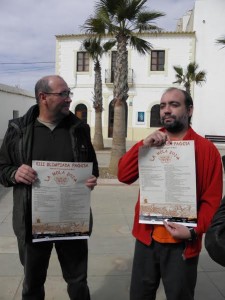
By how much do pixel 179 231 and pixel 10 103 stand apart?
31.9m

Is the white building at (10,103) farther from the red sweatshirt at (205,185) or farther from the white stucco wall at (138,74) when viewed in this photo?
the red sweatshirt at (205,185)

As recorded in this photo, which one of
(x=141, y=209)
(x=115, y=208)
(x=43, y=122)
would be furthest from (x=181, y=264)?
(x=115, y=208)

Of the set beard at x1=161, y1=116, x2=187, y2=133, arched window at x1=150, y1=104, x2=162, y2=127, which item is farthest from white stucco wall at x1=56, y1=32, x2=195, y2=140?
beard at x1=161, y1=116, x2=187, y2=133

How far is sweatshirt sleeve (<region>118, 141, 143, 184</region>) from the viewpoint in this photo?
270cm

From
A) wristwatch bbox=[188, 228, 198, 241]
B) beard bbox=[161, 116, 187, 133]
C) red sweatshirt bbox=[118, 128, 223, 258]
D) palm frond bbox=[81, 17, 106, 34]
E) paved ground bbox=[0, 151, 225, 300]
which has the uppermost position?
palm frond bbox=[81, 17, 106, 34]

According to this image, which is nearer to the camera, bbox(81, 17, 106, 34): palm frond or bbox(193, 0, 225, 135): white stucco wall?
bbox(81, 17, 106, 34): palm frond

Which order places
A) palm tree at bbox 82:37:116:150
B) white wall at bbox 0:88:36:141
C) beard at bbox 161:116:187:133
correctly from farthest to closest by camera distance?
white wall at bbox 0:88:36:141 → palm tree at bbox 82:37:116:150 → beard at bbox 161:116:187:133

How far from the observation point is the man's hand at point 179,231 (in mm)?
2490

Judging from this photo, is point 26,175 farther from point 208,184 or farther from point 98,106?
point 98,106

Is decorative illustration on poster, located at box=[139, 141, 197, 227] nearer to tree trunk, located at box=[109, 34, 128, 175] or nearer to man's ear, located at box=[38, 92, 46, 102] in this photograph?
man's ear, located at box=[38, 92, 46, 102]

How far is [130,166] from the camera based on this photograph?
8.99 feet

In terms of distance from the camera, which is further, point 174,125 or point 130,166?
point 130,166

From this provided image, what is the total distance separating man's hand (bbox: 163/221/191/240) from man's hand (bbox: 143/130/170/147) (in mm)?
526

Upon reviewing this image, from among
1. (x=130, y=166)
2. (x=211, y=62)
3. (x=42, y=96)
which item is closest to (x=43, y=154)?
(x=42, y=96)
